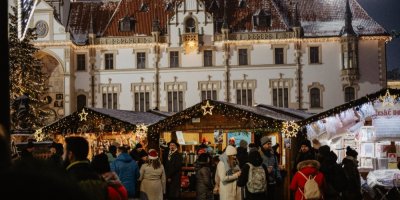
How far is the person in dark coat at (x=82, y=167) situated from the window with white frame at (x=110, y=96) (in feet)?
117

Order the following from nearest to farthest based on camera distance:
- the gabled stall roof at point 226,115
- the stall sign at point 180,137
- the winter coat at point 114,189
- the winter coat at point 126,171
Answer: the winter coat at point 114,189, the winter coat at point 126,171, the gabled stall roof at point 226,115, the stall sign at point 180,137

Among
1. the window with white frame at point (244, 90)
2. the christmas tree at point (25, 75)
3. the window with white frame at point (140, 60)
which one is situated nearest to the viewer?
the christmas tree at point (25, 75)

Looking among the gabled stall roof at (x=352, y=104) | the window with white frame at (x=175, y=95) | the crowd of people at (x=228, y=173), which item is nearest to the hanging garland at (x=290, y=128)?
the gabled stall roof at (x=352, y=104)

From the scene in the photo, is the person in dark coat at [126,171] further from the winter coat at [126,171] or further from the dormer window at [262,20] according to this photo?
the dormer window at [262,20]

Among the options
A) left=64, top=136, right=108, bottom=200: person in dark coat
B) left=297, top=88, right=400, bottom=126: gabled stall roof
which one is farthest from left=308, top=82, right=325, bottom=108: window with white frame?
left=64, top=136, right=108, bottom=200: person in dark coat

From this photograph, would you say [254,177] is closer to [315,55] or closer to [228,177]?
[228,177]

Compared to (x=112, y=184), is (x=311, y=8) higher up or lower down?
higher up

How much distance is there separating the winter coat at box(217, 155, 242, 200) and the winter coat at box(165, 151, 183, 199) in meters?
3.22

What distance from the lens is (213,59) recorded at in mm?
39781

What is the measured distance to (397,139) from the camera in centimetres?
1720

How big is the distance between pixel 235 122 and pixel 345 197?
759 centimetres

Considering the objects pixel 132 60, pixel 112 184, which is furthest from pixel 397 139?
pixel 132 60

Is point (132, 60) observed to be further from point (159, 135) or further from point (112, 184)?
point (112, 184)

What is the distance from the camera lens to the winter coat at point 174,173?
14375 mm
